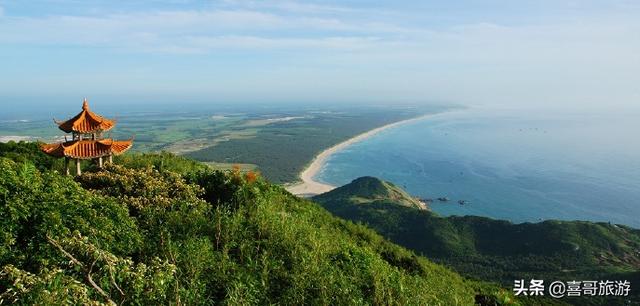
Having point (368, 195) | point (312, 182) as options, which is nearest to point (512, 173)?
point (368, 195)

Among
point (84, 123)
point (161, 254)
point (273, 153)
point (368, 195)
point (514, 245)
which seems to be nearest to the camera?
point (161, 254)

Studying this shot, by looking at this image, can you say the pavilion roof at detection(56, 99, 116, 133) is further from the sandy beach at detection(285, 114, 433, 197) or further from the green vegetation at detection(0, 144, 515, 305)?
the sandy beach at detection(285, 114, 433, 197)

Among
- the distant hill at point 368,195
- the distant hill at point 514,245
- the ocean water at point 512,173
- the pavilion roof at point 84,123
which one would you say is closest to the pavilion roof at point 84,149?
the pavilion roof at point 84,123

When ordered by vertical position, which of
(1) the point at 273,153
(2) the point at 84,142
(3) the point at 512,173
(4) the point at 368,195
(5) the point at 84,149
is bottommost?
(4) the point at 368,195

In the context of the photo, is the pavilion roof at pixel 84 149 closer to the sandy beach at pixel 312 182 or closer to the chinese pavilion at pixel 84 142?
the chinese pavilion at pixel 84 142

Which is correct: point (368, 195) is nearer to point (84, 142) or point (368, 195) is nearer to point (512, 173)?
point (512, 173)

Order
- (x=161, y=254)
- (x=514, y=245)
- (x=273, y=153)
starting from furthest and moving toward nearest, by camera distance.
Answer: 1. (x=273, y=153)
2. (x=514, y=245)
3. (x=161, y=254)

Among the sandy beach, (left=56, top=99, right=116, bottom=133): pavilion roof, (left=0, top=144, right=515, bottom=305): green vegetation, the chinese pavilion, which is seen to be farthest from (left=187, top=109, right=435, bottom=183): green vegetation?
(left=0, top=144, right=515, bottom=305): green vegetation
